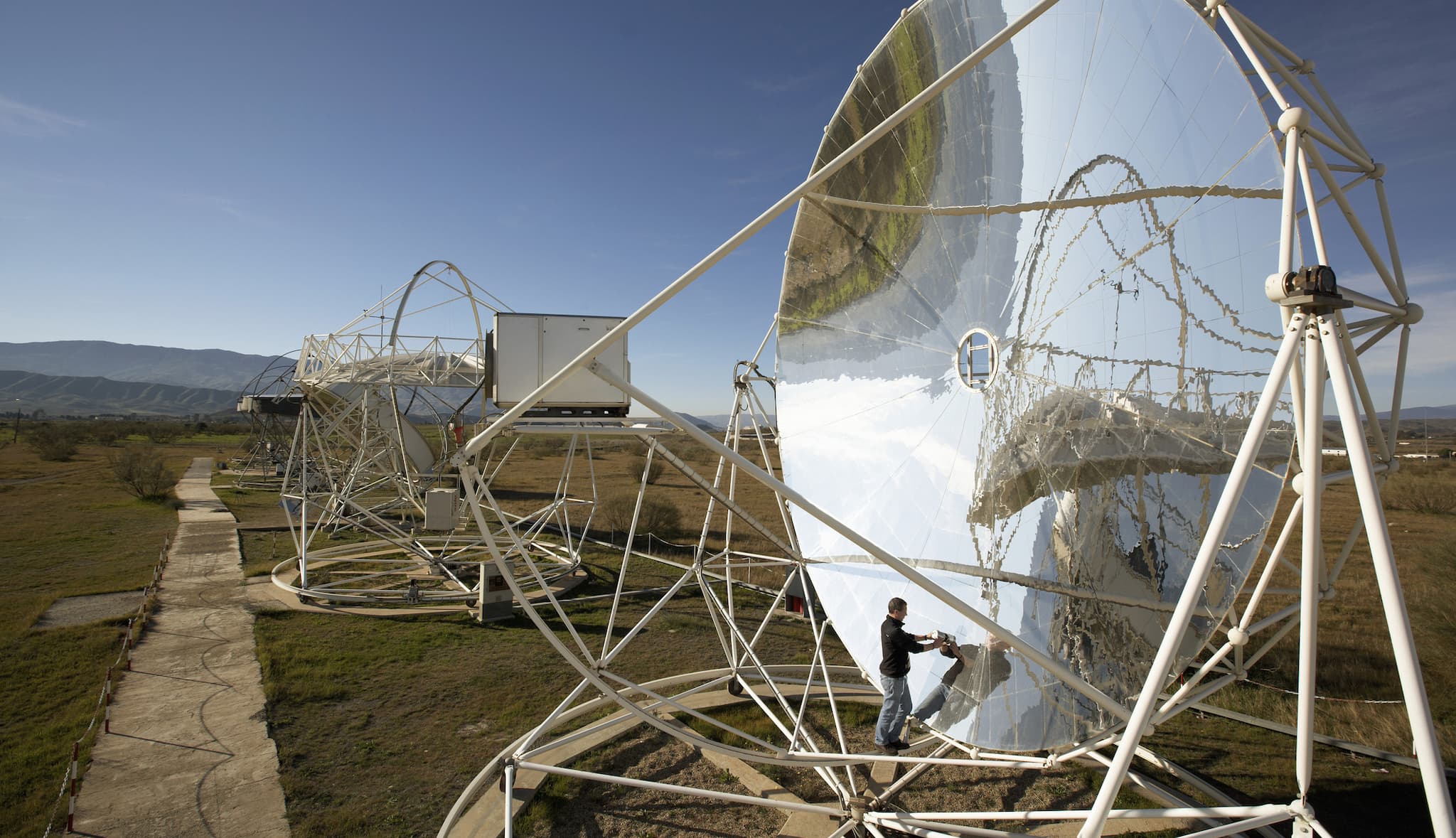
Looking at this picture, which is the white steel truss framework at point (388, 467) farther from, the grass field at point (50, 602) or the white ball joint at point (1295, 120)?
the white ball joint at point (1295, 120)

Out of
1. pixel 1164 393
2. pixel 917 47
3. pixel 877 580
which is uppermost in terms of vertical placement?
pixel 917 47

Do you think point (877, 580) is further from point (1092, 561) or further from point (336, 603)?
point (336, 603)

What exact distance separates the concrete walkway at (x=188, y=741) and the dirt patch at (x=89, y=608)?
68 centimetres

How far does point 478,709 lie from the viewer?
11570mm

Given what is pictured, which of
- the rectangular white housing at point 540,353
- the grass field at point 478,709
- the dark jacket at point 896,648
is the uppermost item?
the rectangular white housing at point 540,353

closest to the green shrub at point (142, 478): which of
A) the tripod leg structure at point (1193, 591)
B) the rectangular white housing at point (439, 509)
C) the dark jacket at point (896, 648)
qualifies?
the rectangular white housing at point (439, 509)

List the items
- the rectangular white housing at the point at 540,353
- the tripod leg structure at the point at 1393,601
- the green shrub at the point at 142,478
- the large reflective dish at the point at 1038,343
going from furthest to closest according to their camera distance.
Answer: the green shrub at the point at 142,478
the rectangular white housing at the point at 540,353
the large reflective dish at the point at 1038,343
the tripod leg structure at the point at 1393,601

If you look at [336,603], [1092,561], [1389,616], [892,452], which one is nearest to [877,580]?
[892,452]

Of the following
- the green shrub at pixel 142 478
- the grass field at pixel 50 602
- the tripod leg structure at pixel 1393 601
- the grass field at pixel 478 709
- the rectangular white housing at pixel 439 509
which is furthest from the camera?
the green shrub at pixel 142 478

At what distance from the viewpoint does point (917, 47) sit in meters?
7.37

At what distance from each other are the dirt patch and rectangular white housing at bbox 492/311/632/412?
1501 centimetres

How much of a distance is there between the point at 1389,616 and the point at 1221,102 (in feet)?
13.7

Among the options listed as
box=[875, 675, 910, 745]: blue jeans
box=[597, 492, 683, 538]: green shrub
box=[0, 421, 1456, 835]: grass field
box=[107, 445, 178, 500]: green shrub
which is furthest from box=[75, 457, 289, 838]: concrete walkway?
box=[107, 445, 178, 500]: green shrub

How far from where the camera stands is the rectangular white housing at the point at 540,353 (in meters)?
6.65
